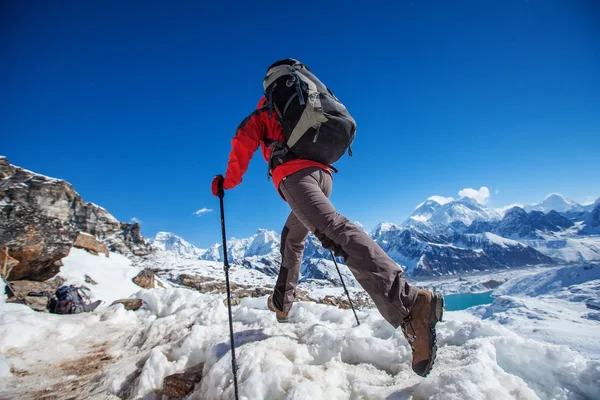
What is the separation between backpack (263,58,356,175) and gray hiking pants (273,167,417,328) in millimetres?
258

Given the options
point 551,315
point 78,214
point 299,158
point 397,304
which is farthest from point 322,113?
point 551,315

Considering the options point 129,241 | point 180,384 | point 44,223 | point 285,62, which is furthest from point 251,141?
point 129,241

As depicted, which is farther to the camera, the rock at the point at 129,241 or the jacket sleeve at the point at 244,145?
the rock at the point at 129,241

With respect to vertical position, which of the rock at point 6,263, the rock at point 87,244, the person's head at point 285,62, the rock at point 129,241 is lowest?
the rock at point 6,263

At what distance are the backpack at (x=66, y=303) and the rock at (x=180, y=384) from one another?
593 centimetres

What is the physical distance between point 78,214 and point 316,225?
41464mm

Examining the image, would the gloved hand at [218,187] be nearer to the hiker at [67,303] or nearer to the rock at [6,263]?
the hiker at [67,303]

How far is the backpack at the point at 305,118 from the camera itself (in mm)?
2932

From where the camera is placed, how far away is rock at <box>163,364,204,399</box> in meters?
2.86

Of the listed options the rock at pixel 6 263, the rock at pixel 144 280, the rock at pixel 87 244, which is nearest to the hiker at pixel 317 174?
the rock at pixel 6 263

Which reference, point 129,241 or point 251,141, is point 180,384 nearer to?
point 251,141

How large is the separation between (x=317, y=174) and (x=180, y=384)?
2748 mm

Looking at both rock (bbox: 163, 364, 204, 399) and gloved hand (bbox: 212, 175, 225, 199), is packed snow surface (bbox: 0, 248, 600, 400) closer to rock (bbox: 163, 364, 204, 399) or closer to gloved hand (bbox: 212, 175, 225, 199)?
rock (bbox: 163, 364, 204, 399)

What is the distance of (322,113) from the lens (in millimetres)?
2934
